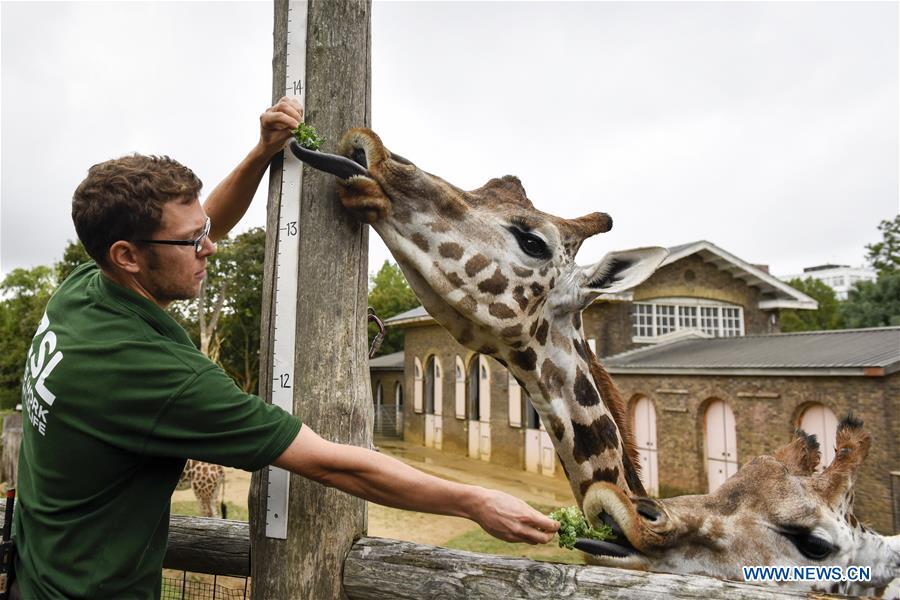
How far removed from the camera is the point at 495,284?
2.21 meters

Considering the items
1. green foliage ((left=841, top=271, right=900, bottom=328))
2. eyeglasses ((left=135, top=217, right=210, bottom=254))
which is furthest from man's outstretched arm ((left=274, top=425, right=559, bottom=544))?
green foliage ((left=841, top=271, right=900, bottom=328))

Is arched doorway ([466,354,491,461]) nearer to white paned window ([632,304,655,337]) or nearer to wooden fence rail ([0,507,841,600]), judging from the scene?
white paned window ([632,304,655,337])

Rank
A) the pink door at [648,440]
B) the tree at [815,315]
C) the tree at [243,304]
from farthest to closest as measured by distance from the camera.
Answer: the tree at [815,315]
the tree at [243,304]
the pink door at [648,440]

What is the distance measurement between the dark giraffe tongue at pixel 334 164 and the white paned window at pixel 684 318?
608 inches

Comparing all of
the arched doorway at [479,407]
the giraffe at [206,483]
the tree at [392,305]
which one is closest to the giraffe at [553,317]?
the giraffe at [206,483]

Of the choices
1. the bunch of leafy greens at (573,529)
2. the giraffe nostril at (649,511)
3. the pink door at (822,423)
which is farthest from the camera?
the pink door at (822,423)

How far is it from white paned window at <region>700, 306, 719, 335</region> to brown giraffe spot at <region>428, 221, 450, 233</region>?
17.0 m

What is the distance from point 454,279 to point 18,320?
29.9 metres

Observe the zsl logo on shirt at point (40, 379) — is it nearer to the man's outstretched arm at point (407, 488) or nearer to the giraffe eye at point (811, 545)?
the man's outstretched arm at point (407, 488)

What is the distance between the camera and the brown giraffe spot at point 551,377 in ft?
7.75

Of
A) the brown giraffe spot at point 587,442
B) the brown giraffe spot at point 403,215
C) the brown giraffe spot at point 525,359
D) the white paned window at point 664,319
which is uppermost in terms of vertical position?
the white paned window at point 664,319

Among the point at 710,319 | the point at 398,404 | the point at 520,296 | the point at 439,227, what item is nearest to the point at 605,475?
the point at 520,296

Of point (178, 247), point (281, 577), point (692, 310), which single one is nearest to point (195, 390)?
point (178, 247)

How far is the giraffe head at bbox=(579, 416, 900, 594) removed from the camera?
186cm
